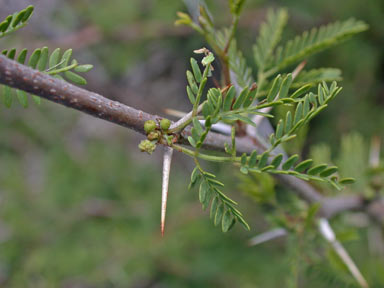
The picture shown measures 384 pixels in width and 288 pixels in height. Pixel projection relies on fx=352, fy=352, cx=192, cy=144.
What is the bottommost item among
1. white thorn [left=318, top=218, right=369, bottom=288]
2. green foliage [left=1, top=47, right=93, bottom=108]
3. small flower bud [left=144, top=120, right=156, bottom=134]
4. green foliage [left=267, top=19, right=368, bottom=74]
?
white thorn [left=318, top=218, right=369, bottom=288]

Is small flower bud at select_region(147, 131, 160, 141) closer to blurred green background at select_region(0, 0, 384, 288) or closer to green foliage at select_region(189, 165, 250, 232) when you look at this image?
green foliage at select_region(189, 165, 250, 232)

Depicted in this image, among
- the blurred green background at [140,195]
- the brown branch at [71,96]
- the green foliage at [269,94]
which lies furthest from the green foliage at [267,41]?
the blurred green background at [140,195]

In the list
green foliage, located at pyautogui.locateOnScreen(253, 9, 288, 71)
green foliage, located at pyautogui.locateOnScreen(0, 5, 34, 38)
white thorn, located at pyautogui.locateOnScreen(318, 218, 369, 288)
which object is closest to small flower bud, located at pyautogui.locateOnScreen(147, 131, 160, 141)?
green foliage, located at pyautogui.locateOnScreen(0, 5, 34, 38)

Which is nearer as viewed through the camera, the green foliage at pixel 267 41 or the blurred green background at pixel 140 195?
the green foliage at pixel 267 41

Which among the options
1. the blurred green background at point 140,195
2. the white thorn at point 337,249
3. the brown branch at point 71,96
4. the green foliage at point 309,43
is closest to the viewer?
the brown branch at point 71,96

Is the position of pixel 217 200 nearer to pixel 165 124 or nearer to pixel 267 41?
pixel 165 124

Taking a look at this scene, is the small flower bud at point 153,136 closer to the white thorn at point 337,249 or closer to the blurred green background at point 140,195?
the white thorn at point 337,249

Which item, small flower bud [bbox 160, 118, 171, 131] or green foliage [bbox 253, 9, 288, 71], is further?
green foliage [bbox 253, 9, 288, 71]

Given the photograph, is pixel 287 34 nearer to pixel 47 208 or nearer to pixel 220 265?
pixel 220 265
